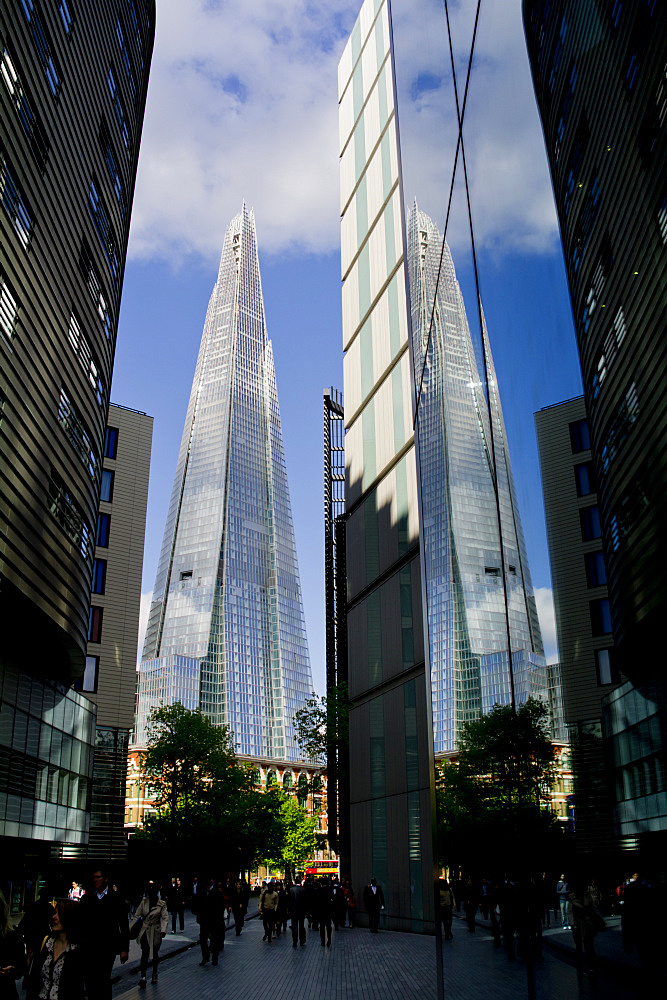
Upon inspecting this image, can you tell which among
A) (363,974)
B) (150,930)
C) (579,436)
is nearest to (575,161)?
(579,436)

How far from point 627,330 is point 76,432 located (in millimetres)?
25396

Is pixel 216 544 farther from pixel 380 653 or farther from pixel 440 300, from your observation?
pixel 440 300

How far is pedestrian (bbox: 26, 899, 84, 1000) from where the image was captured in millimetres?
6926

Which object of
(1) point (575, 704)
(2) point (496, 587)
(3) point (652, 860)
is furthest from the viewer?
(2) point (496, 587)

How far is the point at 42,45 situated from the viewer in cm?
2166

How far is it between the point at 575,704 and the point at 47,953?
6777 mm

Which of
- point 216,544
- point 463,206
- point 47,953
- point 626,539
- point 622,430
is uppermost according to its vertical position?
point 216,544

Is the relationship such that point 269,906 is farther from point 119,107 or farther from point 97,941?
point 119,107

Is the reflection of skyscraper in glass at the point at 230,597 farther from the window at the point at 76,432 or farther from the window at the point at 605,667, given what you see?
Answer: the window at the point at 605,667

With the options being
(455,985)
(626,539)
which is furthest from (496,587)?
(455,985)

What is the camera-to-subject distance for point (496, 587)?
338cm

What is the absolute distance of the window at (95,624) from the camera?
145ft

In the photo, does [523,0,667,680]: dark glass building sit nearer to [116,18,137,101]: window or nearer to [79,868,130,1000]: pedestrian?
[79,868,130,1000]: pedestrian

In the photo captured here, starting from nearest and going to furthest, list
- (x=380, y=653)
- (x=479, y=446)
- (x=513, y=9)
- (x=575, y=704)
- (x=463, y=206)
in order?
1. (x=575, y=704)
2. (x=513, y=9)
3. (x=479, y=446)
4. (x=463, y=206)
5. (x=380, y=653)
